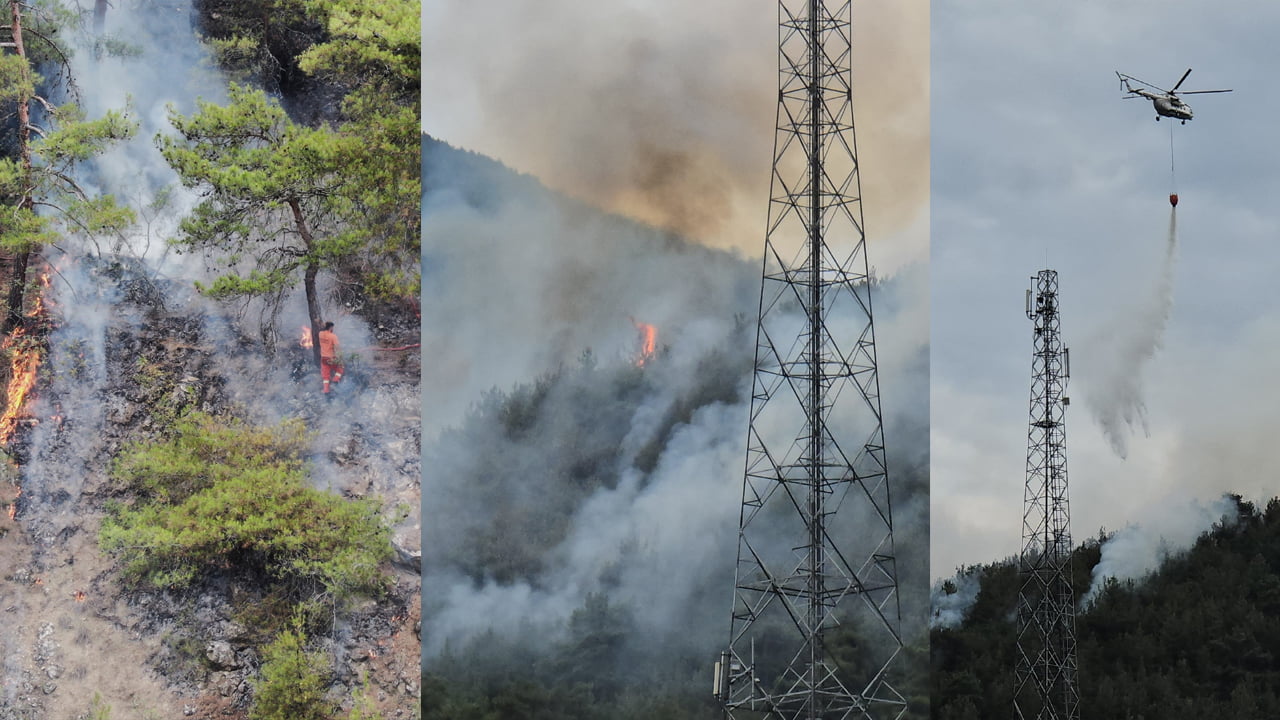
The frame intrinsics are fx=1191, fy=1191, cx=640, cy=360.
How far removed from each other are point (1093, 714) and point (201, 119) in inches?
332

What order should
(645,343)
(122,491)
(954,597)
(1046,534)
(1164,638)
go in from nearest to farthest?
1. (122,491)
2. (645,343)
3. (1046,534)
4. (1164,638)
5. (954,597)

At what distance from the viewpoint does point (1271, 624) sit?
9.86 m

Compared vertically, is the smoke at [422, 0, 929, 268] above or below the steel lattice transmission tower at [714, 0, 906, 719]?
above

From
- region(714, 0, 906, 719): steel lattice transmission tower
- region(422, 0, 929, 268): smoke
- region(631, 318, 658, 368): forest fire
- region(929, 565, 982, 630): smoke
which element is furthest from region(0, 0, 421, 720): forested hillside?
region(929, 565, 982, 630): smoke

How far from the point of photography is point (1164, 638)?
10023 mm

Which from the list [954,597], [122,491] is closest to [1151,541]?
[954,597]

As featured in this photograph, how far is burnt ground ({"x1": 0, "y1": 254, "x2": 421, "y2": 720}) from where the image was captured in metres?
8.53

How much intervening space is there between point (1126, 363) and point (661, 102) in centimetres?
451

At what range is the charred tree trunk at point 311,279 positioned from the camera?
9023 mm

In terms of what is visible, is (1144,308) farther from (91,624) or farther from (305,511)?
(91,624)

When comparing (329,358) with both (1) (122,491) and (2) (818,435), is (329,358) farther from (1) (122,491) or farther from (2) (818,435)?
(2) (818,435)

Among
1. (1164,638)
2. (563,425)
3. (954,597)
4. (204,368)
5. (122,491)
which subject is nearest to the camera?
(122,491)

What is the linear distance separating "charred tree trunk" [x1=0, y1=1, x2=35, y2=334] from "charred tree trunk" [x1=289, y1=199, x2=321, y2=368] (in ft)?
6.17

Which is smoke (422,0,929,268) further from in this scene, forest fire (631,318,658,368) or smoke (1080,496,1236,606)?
smoke (1080,496,1236,606)
